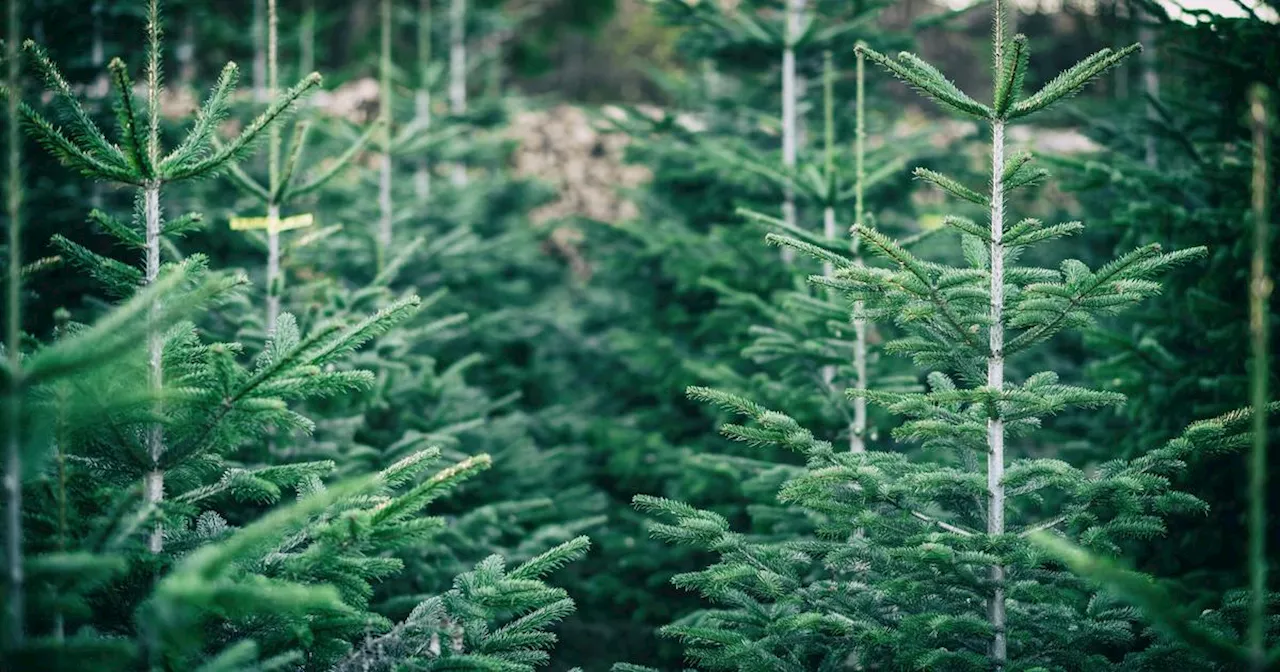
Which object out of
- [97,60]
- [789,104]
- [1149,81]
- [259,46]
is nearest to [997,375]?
[789,104]

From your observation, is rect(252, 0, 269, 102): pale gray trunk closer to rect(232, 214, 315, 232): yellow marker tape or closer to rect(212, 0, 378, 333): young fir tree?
rect(212, 0, 378, 333): young fir tree

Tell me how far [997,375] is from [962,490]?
0.43 metres

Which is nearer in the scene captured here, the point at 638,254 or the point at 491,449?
the point at 491,449

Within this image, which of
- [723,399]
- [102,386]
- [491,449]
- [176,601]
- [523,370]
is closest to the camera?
[176,601]

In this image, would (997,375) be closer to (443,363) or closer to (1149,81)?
(443,363)

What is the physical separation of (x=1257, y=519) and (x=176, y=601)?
89.7 inches

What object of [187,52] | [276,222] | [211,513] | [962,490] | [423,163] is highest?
[187,52]

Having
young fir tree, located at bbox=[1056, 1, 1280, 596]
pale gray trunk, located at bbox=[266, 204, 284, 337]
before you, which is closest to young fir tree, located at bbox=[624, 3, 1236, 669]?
young fir tree, located at bbox=[1056, 1, 1280, 596]

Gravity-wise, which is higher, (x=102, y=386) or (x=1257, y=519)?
(x=102, y=386)

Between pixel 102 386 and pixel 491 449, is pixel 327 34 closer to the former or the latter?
pixel 491 449

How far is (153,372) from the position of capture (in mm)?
2480

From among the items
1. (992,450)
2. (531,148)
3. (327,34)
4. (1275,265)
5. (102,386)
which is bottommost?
(992,450)

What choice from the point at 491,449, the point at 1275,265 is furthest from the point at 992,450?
the point at 491,449

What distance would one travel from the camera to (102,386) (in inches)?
90.9
